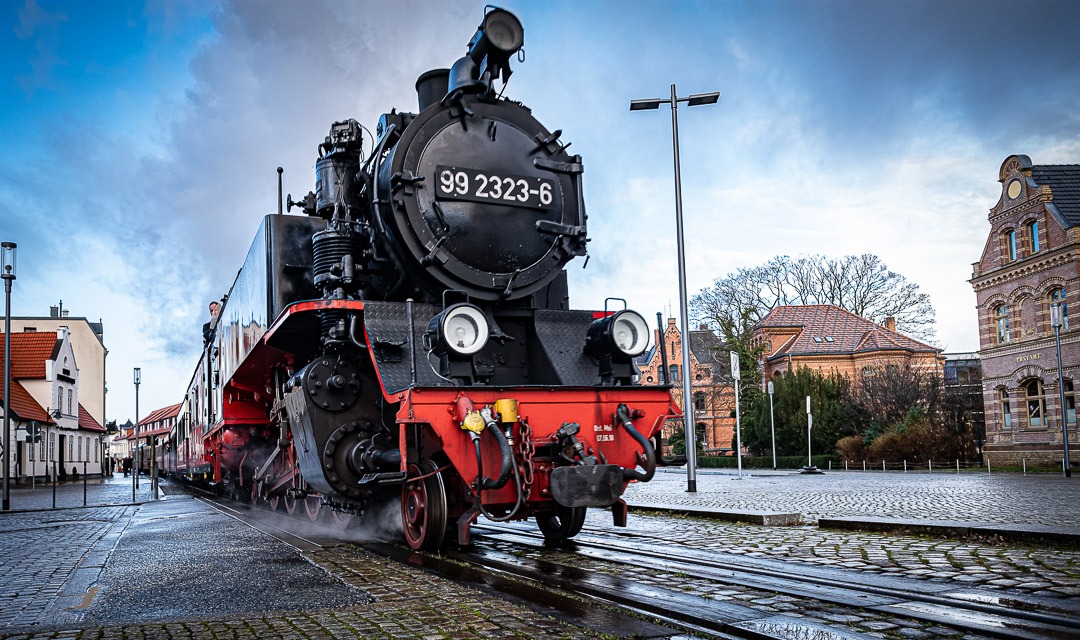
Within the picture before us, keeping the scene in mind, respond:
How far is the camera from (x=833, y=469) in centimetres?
3197

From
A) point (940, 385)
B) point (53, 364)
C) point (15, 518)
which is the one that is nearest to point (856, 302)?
point (940, 385)

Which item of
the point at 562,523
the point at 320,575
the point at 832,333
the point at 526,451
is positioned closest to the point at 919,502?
the point at 562,523

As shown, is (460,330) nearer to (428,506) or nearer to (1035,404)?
(428,506)

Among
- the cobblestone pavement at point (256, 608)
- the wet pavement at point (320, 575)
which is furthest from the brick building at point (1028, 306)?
the cobblestone pavement at point (256, 608)

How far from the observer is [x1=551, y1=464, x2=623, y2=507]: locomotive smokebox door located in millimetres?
5980

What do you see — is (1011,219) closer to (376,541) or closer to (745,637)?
(376,541)

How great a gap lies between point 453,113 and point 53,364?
35.0 meters

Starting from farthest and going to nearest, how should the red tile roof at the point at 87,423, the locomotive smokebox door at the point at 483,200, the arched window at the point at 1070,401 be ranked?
1. the red tile roof at the point at 87,423
2. the arched window at the point at 1070,401
3. the locomotive smokebox door at the point at 483,200

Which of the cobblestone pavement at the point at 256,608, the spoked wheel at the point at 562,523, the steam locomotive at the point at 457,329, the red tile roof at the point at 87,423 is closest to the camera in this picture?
the cobblestone pavement at the point at 256,608

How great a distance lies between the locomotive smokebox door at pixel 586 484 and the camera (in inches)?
235

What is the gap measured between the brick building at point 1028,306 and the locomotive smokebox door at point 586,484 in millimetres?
27765

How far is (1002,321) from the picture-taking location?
33406 mm

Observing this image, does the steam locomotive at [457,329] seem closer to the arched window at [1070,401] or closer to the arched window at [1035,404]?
the arched window at [1070,401]

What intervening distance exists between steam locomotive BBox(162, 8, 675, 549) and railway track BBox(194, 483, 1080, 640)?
1.45 ft
